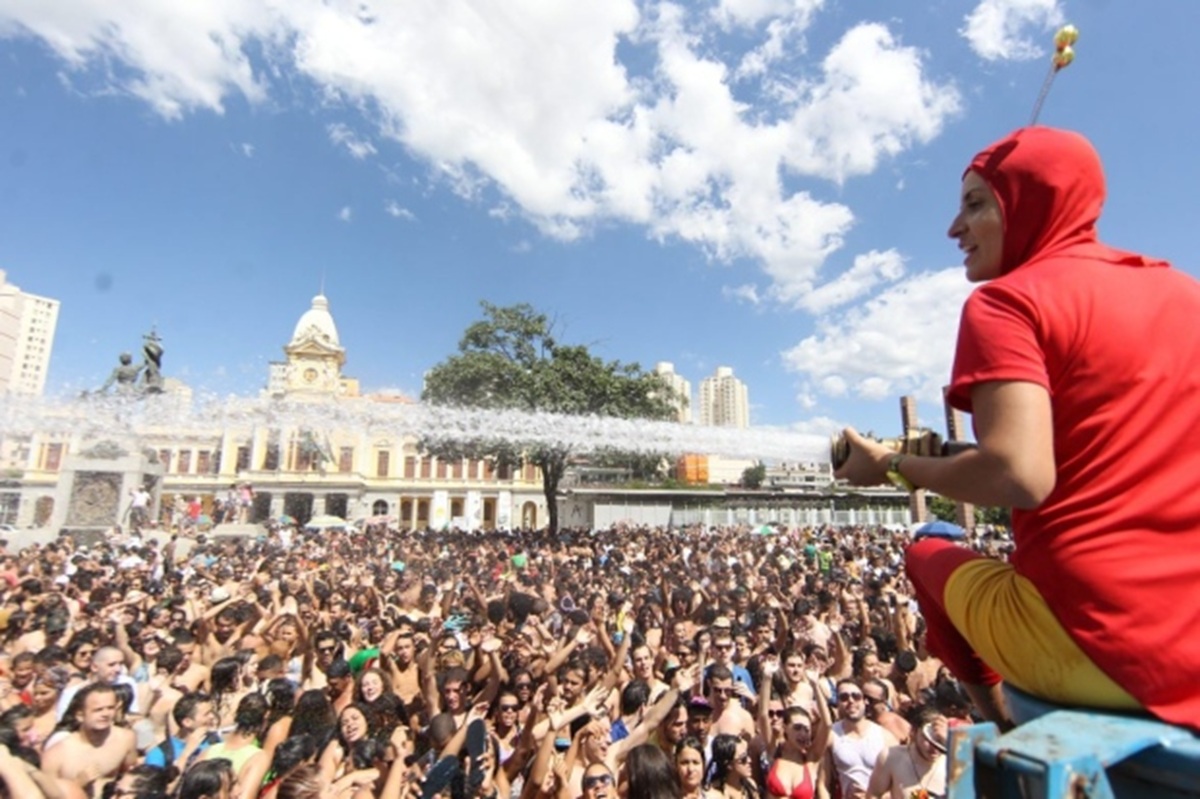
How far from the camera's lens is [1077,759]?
1.04 m

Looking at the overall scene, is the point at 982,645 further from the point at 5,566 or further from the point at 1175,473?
the point at 5,566

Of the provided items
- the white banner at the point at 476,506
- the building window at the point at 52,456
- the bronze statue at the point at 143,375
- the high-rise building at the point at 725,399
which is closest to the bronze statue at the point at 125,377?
the bronze statue at the point at 143,375

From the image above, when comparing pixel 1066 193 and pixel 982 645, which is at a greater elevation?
pixel 1066 193

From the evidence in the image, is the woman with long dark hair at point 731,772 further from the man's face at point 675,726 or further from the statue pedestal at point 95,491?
the statue pedestal at point 95,491

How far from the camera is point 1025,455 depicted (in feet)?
4.28

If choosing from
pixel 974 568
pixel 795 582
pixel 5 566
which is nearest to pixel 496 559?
pixel 795 582

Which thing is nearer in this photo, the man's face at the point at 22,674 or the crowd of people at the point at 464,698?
the crowd of people at the point at 464,698

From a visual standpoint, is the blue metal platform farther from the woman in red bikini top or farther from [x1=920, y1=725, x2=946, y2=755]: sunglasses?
the woman in red bikini top

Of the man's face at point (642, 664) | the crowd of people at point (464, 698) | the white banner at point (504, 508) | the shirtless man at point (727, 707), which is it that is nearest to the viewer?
the crowd of people at point (464, 698)

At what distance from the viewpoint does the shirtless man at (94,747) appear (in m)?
4.61

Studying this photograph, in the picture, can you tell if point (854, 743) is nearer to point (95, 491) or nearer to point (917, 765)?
point (917, 765)

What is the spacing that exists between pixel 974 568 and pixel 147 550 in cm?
2170

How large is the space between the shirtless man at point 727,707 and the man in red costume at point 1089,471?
4.53 meters

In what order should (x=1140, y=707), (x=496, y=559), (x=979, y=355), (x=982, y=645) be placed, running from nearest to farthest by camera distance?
(x=1140, y=707) → (x=979, y=355) → (x=982, y=645) → (x=496, y=559)
